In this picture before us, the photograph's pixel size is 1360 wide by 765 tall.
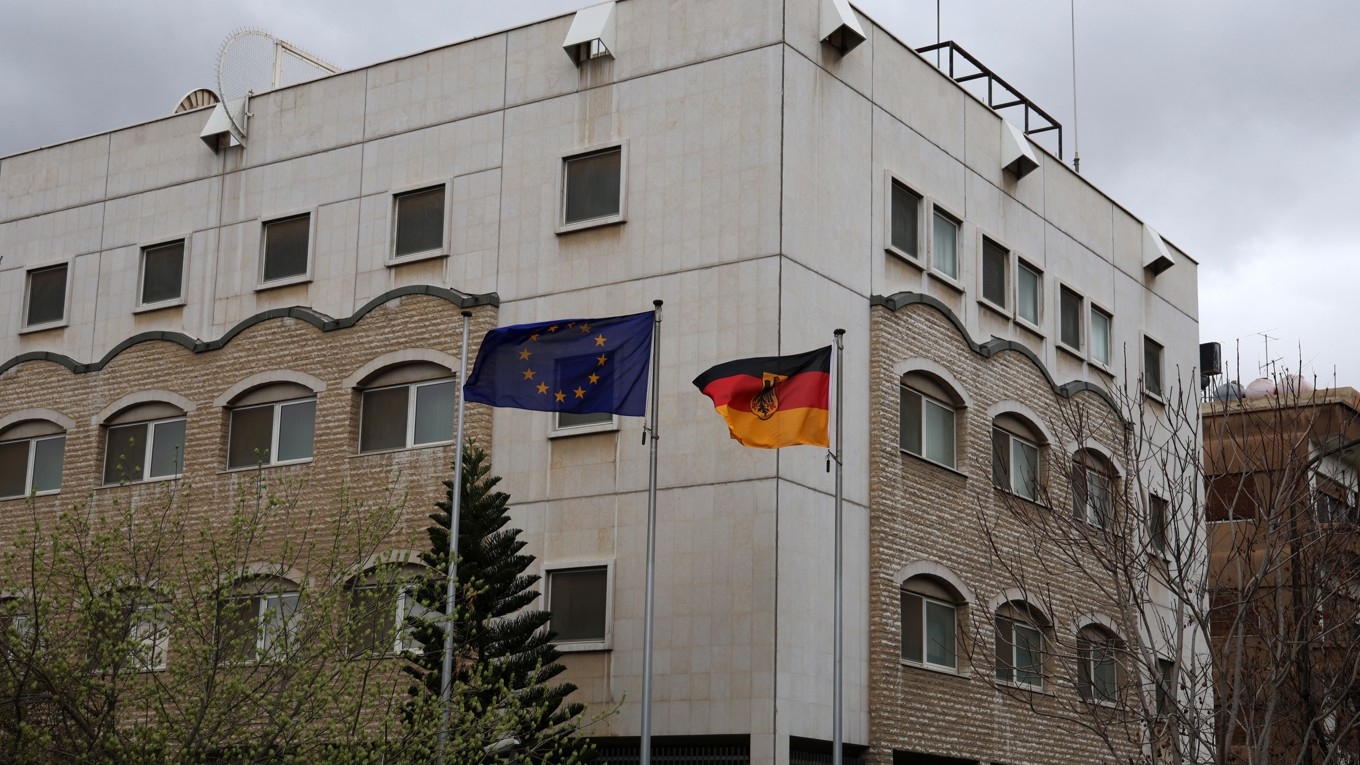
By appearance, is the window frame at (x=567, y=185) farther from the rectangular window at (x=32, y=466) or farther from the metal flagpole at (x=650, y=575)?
the rectangular window at (x=32, y=466)

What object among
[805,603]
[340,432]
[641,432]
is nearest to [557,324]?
[641,432]

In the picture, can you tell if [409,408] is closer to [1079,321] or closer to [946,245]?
[946,245]

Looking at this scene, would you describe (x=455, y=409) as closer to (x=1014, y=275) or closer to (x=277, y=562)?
(x=277, y=562)

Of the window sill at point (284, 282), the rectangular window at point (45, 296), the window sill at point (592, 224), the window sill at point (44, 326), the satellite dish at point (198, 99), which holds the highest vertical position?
the satellite dish at point (198, 99)

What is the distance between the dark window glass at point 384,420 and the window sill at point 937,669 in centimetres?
856

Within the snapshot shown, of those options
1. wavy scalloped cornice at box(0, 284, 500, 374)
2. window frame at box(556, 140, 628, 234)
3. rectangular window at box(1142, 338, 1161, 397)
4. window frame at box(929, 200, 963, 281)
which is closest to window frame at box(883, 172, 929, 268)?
window frame at box(929, 200, 963, 281)

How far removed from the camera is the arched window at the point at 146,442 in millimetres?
32500

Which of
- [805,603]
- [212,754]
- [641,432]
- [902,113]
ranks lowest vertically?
[212,754]

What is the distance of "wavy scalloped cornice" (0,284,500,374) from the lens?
29.8 m

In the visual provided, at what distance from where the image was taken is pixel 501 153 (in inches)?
1193

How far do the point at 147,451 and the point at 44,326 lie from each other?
3912 mm

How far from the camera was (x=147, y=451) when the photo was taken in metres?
32.8

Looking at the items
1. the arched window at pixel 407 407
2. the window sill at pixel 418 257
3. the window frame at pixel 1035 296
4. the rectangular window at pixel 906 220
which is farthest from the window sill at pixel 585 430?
the window frame at pixel 1035 296

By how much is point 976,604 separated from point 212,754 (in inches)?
524
